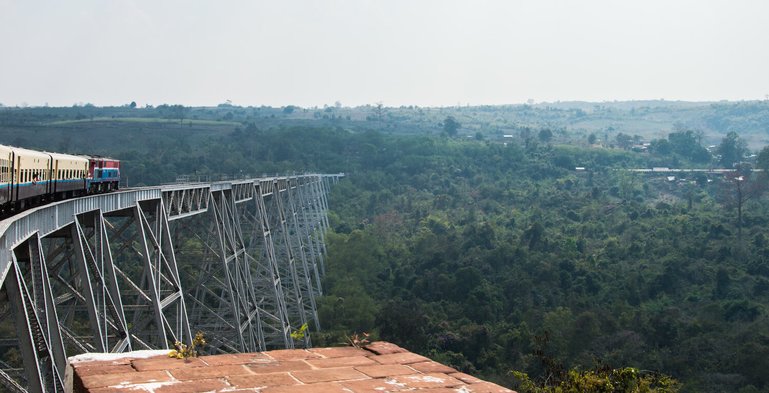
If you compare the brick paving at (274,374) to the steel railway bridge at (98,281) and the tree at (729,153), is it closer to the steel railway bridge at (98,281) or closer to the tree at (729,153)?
the steel railway bridge at (98,281)

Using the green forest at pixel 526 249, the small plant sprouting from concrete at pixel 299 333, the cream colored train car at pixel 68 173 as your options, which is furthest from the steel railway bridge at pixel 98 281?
the green forest at pixel 526 249

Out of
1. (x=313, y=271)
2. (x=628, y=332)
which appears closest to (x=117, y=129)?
(x=313, y=271)

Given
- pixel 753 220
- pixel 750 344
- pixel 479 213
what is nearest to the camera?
pixel 750 344

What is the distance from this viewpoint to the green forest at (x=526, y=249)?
52.8 metres

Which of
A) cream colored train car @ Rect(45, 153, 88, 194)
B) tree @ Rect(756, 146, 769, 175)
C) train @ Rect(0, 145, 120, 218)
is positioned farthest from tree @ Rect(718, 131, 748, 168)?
cream colored train car @ Rect(45, 153, 88, 194)

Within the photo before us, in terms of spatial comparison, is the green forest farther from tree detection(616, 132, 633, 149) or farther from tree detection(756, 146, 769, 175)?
tree detection(616, 132, 633, 149)

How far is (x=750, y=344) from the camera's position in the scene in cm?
4806

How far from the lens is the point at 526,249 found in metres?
77.9

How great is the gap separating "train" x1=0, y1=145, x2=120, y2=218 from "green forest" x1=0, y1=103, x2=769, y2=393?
1218cm

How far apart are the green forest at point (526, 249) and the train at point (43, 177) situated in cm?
1218

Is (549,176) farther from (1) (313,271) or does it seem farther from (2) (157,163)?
(1) (313,271)

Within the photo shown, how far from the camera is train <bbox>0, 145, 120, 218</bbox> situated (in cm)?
2159

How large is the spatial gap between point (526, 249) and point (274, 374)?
69427 millimetres

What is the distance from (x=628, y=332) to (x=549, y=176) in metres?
83.3
